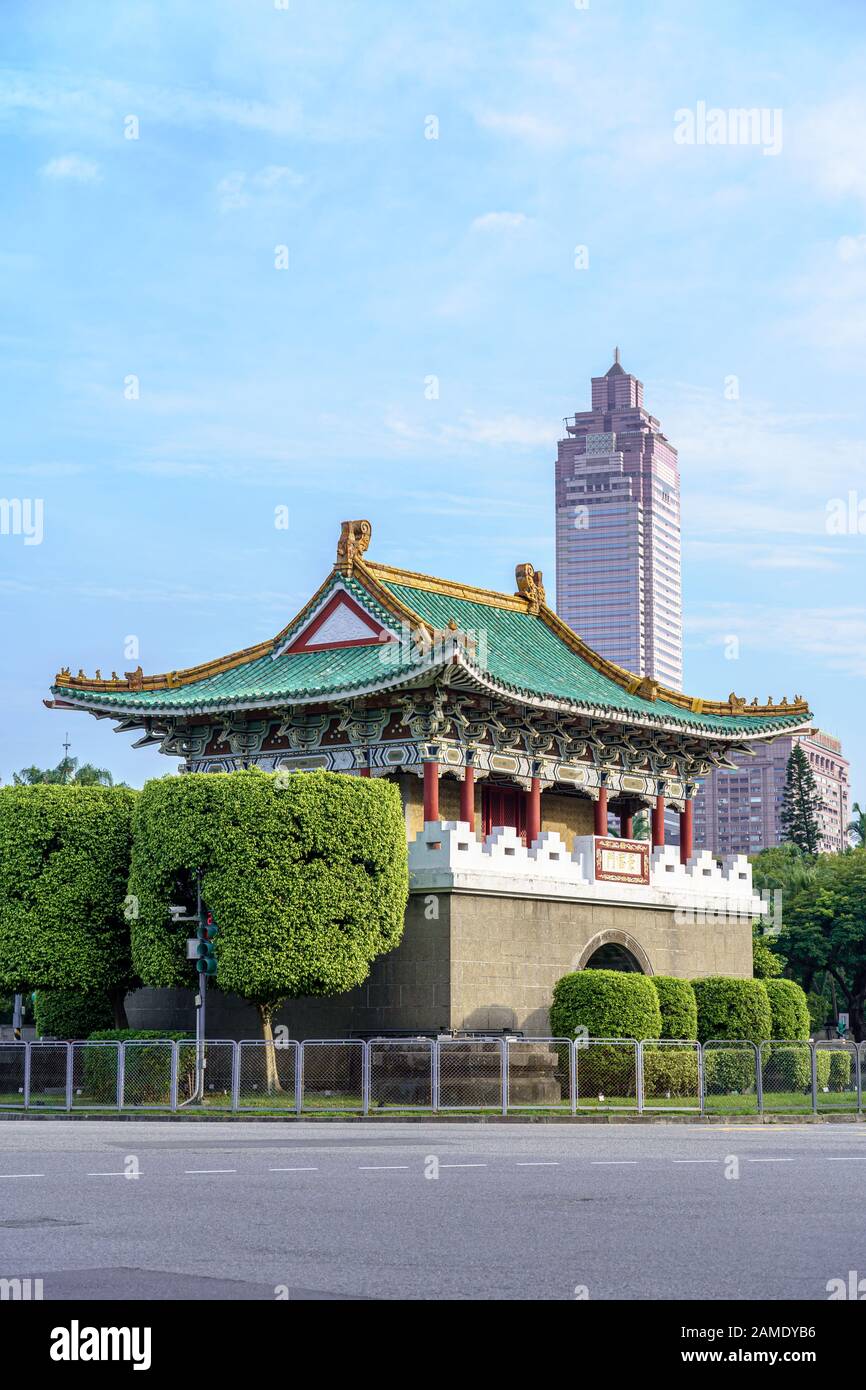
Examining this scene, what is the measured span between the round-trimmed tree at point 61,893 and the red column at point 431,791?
6670mm

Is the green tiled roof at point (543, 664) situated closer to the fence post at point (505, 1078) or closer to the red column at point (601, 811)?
the red column at point (601, 811)

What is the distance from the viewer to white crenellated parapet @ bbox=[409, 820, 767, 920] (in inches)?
1642

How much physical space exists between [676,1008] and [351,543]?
13480mm

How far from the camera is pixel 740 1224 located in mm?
14461

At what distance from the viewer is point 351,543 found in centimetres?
4716

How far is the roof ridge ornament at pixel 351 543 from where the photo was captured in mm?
46969

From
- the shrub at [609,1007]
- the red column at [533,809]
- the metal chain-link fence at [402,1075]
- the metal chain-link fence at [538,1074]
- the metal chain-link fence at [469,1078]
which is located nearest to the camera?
the metal chain-link fence at [469,1078]

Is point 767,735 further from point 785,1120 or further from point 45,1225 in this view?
point 45,1225

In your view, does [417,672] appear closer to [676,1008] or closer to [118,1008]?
[676,1008]

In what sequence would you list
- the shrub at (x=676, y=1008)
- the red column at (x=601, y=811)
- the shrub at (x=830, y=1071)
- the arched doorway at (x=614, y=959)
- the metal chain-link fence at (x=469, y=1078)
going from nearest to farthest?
1. the metal chain-link fence at (x=469, y=1078)
2. the shrub at (x=830, y=1071)
3. the shrub at (x=676, y=1008)
4. the arched doorway at (x=614, y=959)
5. the red column at (x=601, y=811)

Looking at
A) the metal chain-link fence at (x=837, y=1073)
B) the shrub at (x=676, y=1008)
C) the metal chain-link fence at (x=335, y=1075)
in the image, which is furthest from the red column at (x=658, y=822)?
the metal chain-link fence at (x=335, y=1075)

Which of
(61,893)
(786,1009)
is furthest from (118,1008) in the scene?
(786,1009)
